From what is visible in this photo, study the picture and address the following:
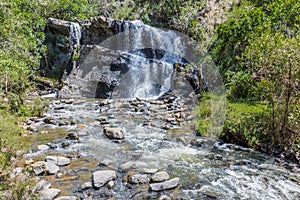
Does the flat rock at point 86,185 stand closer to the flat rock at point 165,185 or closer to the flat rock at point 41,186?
the flat rock at point 41,186

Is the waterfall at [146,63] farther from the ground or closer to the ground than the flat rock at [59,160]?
farther from the ground

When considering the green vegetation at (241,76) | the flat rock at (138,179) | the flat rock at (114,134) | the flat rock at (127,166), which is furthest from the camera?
the flat rock at (114,134)

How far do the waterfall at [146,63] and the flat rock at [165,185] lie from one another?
9.90m

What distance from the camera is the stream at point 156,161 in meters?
3.94

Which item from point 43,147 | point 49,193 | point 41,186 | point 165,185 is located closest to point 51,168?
point 41,186

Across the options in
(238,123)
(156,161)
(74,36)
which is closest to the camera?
(156,161)

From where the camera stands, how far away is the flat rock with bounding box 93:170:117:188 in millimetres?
3947

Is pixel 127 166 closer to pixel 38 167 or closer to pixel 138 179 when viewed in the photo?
pixel 138 179

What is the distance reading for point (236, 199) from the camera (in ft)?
12.5

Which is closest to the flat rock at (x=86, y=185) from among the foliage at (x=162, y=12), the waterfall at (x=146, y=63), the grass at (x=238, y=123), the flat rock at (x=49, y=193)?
the flat rock at (x=49, y=193)

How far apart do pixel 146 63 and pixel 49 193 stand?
38.7 ft

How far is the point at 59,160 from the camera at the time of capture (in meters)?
4.70

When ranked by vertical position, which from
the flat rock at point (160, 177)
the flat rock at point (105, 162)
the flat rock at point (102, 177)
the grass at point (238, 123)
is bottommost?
the flat rock at point (105, 162)

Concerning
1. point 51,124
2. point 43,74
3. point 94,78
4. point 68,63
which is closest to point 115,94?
point 94,78
